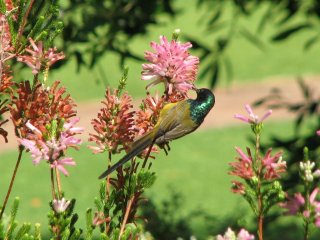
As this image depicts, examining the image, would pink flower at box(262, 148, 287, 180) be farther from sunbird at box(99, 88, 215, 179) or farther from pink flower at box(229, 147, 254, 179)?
sunbird at box(99, 88, 215, 179)

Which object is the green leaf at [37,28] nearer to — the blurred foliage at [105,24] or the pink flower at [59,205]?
the pink flower at [59,205]

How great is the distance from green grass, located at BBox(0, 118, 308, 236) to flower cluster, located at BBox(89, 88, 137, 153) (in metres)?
7.77

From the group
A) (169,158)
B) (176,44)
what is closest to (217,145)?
(169,158)

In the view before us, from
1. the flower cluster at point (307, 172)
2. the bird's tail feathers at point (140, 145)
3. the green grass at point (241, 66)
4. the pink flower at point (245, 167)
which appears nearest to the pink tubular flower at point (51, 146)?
the bird's tail feathers at point (140, 145)

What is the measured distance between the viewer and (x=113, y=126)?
214 cm

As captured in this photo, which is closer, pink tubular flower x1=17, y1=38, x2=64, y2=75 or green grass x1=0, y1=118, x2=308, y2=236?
pink tubular flower x1=17, y1=38, x2=64, y2=75

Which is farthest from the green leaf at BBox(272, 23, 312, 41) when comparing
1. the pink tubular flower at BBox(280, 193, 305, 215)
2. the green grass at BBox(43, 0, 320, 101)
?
the green grass at BBox(43, 0, 320, 101)

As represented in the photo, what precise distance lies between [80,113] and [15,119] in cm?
1429

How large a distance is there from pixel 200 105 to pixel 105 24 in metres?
3.21

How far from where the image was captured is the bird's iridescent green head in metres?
2.11

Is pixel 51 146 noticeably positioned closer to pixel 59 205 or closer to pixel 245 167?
pixel 59 205

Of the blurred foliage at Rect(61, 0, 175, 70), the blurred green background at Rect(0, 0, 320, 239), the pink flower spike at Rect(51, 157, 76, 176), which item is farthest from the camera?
the blurred green background at Rect(0, 0, 320, 239)

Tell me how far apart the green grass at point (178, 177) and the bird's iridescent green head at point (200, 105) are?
7761 millimetres

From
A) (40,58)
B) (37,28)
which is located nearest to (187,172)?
(37,28)
